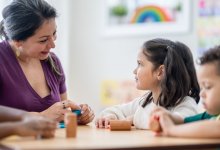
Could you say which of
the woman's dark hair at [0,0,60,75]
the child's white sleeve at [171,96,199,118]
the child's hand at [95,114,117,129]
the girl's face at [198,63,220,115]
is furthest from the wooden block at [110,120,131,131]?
the woman's dark hair at [0,0,60,75]

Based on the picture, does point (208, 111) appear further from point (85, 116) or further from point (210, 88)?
point (85, 116)

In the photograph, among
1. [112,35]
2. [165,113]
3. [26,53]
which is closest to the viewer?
[165,113]

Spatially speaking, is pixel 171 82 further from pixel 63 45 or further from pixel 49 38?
pixel 63 45

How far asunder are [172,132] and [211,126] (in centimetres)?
12

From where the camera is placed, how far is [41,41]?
179cm

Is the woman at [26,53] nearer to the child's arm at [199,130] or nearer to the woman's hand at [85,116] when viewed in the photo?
the woman's hand at [85,116]

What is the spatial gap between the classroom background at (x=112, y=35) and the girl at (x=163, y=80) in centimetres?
120

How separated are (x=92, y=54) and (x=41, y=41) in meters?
1.66

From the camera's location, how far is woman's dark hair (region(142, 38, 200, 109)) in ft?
5.76

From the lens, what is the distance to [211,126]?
1311 millimetres

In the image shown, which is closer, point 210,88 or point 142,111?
point 210,88

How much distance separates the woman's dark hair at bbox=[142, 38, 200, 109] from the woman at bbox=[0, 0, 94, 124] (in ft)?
1.00

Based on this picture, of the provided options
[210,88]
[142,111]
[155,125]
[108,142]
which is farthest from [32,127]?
[142,111]

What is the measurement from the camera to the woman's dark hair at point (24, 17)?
177 cm
